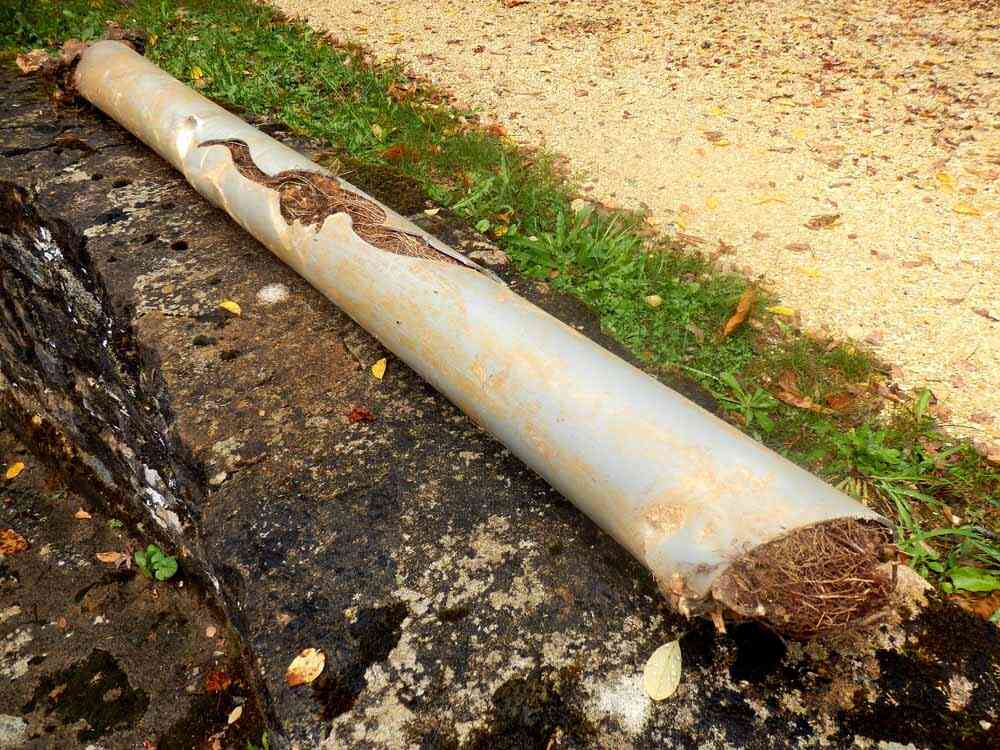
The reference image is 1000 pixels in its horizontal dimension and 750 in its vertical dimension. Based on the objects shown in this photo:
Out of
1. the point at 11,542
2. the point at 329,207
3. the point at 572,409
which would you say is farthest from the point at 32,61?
the point at 572,409

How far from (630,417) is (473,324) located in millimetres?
547

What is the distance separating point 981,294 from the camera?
3.52 m

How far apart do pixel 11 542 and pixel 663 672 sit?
3.17m

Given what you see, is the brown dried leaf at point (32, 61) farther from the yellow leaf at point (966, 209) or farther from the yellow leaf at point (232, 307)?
the yellow leaf at point (966, 209)

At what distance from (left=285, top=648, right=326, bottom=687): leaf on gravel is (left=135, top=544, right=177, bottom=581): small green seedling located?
66.1 inches

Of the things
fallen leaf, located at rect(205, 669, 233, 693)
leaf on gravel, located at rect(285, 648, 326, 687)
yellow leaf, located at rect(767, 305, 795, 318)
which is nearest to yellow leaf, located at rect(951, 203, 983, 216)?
yellow leaf, located at rect(767, 305, 795, 318)

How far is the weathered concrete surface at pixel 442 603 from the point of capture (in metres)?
1.63

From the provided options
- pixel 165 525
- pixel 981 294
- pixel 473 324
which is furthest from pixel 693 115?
pixel 165 525

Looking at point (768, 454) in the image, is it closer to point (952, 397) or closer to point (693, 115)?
point (952, 397)

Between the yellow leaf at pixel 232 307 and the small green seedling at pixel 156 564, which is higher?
the yellow leaf at pixel 232 307

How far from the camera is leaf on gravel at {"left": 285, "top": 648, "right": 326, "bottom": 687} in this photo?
1688 millimetres

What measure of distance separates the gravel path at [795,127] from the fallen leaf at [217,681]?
2.83m

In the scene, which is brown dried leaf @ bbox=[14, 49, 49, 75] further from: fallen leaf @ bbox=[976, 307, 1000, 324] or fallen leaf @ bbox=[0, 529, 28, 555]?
fallen leaf @ bbox=[976, 307, 1000, 324]

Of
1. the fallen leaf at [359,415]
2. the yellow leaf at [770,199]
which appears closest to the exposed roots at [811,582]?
the fallen leaf at [359,415]
